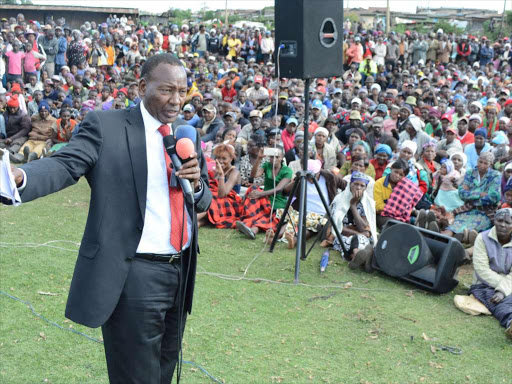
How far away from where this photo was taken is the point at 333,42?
577 cm

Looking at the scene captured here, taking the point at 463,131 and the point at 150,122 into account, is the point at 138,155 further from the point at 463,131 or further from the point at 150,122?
the point at 463,131

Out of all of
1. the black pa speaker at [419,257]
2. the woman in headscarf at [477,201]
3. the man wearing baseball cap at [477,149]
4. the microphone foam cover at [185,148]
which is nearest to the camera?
the microphone foam cover at [185,148]

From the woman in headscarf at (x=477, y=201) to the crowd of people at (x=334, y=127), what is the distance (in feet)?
0.06

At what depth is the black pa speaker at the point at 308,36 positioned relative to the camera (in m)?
5.55

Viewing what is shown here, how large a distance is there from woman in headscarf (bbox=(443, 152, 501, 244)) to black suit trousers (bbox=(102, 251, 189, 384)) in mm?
5295

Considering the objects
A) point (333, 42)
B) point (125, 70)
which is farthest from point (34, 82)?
point (333, 42)

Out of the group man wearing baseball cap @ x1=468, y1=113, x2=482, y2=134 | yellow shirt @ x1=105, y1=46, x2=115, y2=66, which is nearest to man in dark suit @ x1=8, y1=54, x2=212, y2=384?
man wearing baseball cap @ x1=468, y1=113, x2=482, y2=134

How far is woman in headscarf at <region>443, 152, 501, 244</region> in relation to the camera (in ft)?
23.8

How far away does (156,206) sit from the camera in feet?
8.36

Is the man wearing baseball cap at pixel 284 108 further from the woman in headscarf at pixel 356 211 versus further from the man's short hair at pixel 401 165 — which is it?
the woman in headscarf at pixel 356 211

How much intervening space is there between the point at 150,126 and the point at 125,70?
17.8 m

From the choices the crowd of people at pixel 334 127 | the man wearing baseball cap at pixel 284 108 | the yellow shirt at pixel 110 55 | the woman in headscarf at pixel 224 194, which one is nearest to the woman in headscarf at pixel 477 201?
the crowd of people at pixel 334 127

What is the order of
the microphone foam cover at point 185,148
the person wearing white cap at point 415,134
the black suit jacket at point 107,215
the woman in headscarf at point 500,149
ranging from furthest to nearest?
the person wearing white cap at point 415,134 < the woman in headscarf at point 500,149 < the black suit jacket at point 107,215 < the microphone foam cover at point 185,148

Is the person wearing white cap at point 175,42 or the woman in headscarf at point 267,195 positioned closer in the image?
the woman in headscarf at point 267,195
